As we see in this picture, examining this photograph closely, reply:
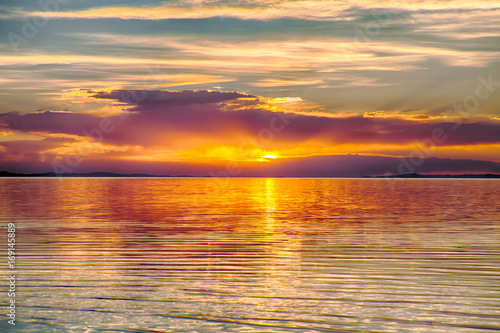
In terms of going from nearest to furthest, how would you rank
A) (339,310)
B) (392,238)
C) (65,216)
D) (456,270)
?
(339,310)
(456,270)
(392,238)
(65,216)

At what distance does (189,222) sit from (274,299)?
69.5ft

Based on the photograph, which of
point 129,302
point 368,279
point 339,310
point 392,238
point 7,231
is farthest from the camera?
point 7,231

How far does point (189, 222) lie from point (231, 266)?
16424 millimetres

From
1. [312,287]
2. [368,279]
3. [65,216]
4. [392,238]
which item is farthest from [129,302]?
[65,216]

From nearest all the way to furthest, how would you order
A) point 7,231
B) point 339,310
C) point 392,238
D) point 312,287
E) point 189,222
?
point 339,310 → point 312,287 → point 392,238 → point 7,231 → point 189,222

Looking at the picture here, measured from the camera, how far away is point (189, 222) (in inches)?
1316

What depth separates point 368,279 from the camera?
1496cm

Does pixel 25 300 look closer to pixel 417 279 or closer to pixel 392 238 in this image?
pixel 417 279

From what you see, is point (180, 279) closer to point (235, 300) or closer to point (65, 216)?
point (235, 300)

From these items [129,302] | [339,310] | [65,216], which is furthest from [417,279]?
[65,216]

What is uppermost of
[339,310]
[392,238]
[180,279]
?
[392,238]

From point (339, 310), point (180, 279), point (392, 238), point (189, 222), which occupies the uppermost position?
point (189, 222)

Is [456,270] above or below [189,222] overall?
below

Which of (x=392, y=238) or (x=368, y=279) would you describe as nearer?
(x=368, y=279)
